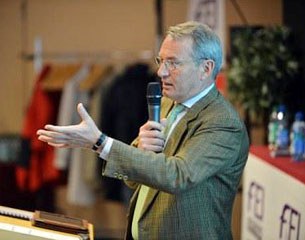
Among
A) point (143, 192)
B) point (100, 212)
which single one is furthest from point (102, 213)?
point (143, 192)

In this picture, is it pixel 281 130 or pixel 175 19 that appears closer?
pixel 281 130

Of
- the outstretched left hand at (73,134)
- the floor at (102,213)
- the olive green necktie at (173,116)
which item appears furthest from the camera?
the floor at (102,213)

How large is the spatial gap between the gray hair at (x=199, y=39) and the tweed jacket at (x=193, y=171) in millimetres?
140

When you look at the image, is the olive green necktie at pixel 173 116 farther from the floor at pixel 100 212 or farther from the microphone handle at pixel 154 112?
the floor at pixel 100 212

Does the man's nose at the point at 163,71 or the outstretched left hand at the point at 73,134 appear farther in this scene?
the man's nose at the point at 163,71

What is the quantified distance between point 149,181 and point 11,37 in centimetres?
325

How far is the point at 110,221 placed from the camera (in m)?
4.75

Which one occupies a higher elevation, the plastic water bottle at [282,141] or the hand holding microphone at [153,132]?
the hand holding microphone at [153,132]

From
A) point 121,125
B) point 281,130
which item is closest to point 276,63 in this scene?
point 281,130

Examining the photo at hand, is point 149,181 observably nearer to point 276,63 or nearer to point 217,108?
point 217,108

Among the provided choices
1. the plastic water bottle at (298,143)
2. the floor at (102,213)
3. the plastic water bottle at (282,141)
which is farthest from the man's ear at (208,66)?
the floor at (102,213)

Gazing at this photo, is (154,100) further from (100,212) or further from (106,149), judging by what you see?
(100,212)

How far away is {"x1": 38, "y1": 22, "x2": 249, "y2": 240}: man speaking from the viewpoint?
5.59 feet

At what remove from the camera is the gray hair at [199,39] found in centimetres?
184
